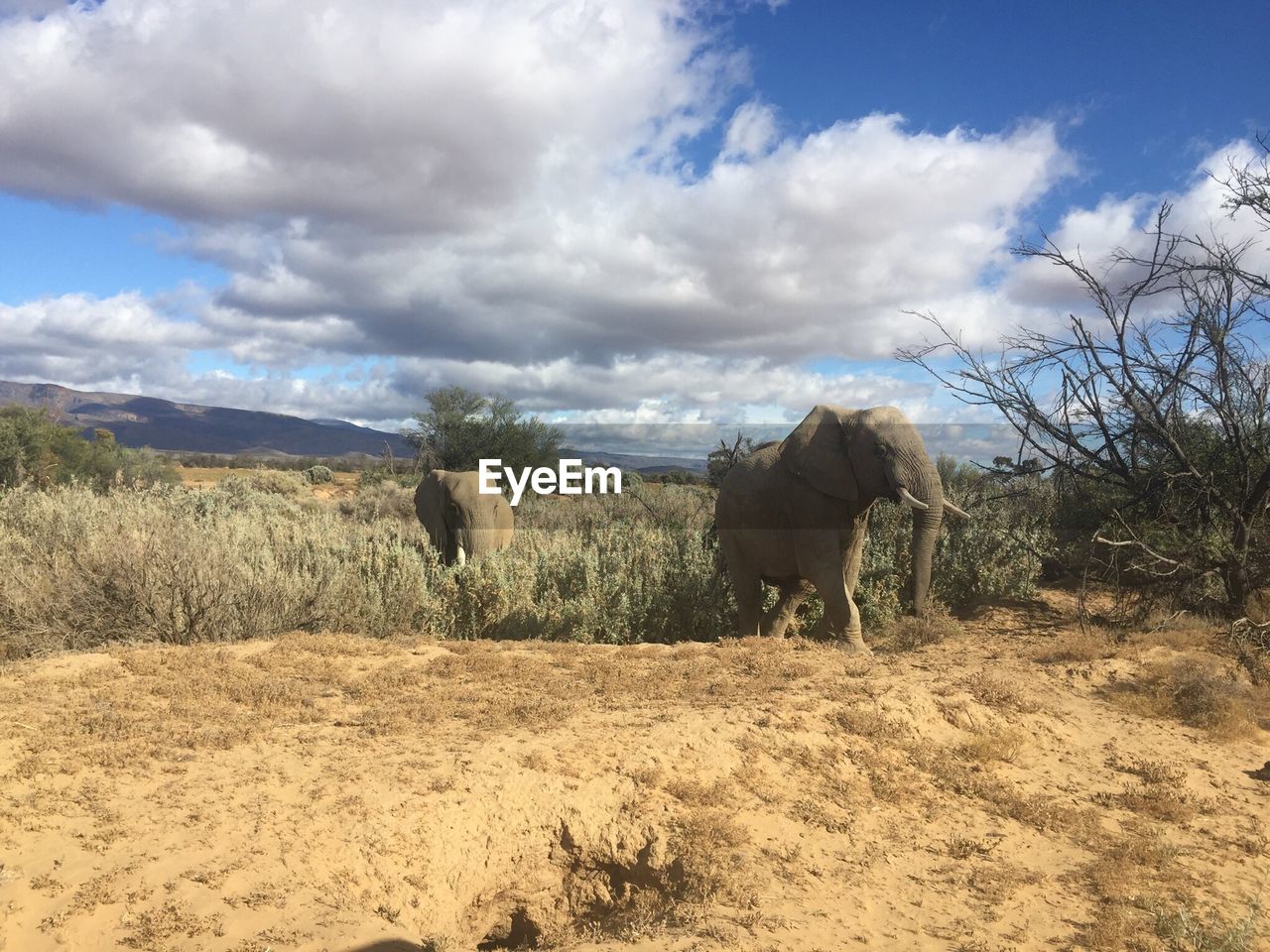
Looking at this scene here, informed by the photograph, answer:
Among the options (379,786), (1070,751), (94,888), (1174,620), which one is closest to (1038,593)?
(1174,620)

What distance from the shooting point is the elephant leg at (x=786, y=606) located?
840 centimetres

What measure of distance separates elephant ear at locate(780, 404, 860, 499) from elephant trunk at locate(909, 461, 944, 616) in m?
0.56

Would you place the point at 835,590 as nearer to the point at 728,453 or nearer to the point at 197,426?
the point at 728,453

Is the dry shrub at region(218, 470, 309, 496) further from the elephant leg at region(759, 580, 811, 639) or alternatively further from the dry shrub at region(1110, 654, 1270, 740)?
the dry shrub at region(1110, 654, 1270, 740)

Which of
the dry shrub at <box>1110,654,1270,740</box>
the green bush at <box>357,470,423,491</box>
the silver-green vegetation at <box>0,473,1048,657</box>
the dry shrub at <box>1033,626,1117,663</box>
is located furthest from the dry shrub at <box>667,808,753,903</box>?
the green bush at <box>357,470,423,491</box>

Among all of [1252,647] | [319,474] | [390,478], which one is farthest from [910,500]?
[319,474]

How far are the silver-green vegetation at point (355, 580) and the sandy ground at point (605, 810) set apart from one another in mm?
1027

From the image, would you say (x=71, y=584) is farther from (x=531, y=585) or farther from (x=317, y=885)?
(x=317, y=885)

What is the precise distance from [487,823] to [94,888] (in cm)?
155

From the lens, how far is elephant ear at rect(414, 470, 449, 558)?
12977mm

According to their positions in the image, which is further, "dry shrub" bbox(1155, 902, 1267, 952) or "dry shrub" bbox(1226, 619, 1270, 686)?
"dry shrub" bbox(1226, 619, 1270, 686)

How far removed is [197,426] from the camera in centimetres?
14350

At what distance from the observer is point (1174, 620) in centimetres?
779

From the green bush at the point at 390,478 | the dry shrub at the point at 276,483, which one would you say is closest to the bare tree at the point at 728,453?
the green bush at the point at 390,478
